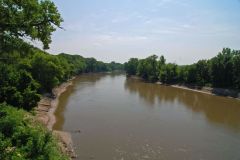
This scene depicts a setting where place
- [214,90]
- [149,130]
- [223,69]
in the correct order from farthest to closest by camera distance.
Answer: [223,69] < [214,90] < [149,130]

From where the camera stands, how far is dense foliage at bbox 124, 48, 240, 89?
78000 mm

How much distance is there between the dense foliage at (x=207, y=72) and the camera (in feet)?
256

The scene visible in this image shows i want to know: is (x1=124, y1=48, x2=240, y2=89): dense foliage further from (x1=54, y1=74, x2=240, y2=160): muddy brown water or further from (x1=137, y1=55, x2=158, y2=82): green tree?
(x1=54, y1=74, x2=240, y2=160): muddy brown water

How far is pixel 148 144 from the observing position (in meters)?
27.7

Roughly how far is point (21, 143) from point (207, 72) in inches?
2958

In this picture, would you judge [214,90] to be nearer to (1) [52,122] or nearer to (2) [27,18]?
(1) [52,122]

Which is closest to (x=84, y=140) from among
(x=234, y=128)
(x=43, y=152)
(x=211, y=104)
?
(x=43, y=152)

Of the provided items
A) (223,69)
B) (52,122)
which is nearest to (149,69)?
(223,69)

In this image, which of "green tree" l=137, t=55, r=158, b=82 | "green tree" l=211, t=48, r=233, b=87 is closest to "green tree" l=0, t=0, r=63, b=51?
"green tree" l=211, t=48, r=233, b=87

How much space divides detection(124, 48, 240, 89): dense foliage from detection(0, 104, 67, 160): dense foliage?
64.1 metres

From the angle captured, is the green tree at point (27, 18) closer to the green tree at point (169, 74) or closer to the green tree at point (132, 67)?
the green tree at point (169, 74)

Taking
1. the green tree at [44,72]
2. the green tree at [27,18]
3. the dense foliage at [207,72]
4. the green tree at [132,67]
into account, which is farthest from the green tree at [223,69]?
the green tree at [27,18]

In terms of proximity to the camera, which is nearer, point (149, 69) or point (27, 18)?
point (27, 18)

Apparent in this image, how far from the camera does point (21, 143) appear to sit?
18219 millimetres
